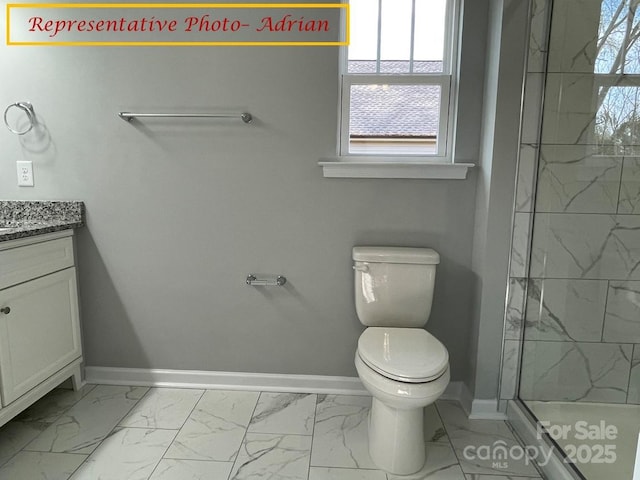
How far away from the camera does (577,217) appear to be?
67.1 inches

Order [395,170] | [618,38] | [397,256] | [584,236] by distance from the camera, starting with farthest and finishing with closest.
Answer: [395,170], [397,256], [584,236], [618,38]

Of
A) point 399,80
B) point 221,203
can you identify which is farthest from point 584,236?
point 221,203

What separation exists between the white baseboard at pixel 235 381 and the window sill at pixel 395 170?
105cm

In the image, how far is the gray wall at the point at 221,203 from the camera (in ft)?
6.37

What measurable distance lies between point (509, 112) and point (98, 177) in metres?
1.96

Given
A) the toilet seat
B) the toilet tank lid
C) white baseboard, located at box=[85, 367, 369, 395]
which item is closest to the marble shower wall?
the toilet tank lid

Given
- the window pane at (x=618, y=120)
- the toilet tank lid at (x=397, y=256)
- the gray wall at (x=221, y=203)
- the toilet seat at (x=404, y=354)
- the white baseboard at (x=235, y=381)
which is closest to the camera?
the toilet seat at (x=404, y=354)

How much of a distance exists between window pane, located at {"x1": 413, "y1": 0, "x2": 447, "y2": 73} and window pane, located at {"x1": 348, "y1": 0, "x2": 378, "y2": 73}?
201 millimetres

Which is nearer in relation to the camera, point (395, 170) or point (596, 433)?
point (596, 433)

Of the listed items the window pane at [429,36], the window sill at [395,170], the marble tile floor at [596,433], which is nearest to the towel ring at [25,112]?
the window sill at [395,170]

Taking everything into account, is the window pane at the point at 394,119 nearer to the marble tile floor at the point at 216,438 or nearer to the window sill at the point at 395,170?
the window sill at the point at 395,170

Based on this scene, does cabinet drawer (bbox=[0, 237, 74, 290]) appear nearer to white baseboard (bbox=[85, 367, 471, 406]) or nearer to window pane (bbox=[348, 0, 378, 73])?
white baseboard (bbox=[85, 367, 471, 406])

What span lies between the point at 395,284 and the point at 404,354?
38 centimetres

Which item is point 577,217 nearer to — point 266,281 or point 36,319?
point 266,281
